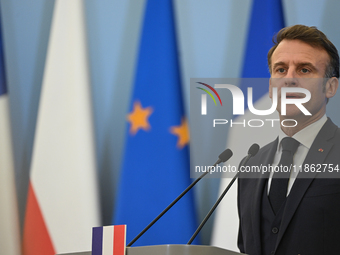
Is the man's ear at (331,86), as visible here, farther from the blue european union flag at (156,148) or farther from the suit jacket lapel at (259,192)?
the blue european union flag at (156,148)

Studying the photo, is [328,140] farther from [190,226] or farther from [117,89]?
[117,89]

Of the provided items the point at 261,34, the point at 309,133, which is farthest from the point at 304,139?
the point at 261,34

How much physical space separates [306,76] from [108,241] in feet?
5.11

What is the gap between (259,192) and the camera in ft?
6.98

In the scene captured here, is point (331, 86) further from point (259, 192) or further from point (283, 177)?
point (259, 192)

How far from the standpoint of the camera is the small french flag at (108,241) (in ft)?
4.52

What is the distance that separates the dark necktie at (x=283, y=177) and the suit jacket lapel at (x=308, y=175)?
0.08m

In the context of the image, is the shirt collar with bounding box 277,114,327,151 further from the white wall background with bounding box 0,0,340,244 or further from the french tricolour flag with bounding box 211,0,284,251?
the white wall background with bounding box 0,0,340,244

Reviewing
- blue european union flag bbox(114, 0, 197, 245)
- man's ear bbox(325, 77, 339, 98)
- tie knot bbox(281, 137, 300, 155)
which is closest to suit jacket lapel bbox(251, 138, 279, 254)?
tie knot bbox(281, 137, 300, 155)

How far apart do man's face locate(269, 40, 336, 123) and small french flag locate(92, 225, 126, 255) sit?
4.47 feet

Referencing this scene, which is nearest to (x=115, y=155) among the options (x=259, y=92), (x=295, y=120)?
(x=259, y=92)

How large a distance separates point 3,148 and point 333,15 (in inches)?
107

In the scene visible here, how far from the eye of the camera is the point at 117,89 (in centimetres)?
296

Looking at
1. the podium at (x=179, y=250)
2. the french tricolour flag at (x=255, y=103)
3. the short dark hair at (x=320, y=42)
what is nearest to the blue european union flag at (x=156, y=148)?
the french tricolour flag at (x=255, y=103)
